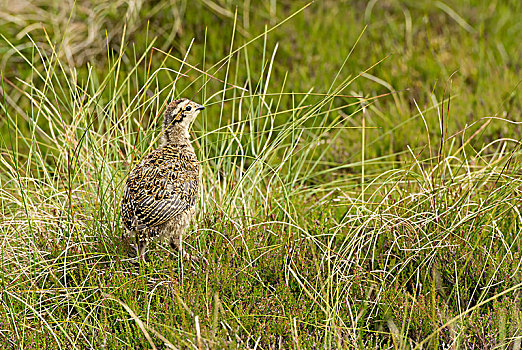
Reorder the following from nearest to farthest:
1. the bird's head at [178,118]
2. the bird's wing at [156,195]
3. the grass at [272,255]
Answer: the grass at [272,255]
the bird's wing at [156,195]
the bird's head at [178,118]

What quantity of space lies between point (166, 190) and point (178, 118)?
1.88ft

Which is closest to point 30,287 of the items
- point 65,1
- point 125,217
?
point 125,217

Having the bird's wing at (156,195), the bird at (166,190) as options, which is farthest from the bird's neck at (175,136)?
the bird's wing at (156,195)

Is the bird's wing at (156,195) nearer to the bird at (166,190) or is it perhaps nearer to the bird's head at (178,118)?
the bird at (166,190)

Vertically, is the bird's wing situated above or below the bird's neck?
below

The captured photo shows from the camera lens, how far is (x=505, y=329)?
361cm

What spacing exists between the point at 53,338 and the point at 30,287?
0.39 metres

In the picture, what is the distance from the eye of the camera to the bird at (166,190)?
403 cm

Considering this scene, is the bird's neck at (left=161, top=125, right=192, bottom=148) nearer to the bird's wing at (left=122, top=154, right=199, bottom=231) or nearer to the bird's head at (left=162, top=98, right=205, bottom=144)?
the bird's head at (left=162, top=98, right=205, bottom=144)

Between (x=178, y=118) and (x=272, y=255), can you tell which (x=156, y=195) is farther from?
(x=272, y=255)

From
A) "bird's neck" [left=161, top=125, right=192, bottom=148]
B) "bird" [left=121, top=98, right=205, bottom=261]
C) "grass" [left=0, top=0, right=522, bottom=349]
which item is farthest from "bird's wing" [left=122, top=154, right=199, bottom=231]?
"bird's neck" [left=161, top=125, right=192, bottom=148]

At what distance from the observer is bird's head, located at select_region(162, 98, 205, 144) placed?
4387 millimetres

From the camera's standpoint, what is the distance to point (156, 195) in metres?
4.05

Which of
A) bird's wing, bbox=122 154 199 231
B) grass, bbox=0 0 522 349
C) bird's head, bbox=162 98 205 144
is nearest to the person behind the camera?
grass, bbox=0 0 522 349
